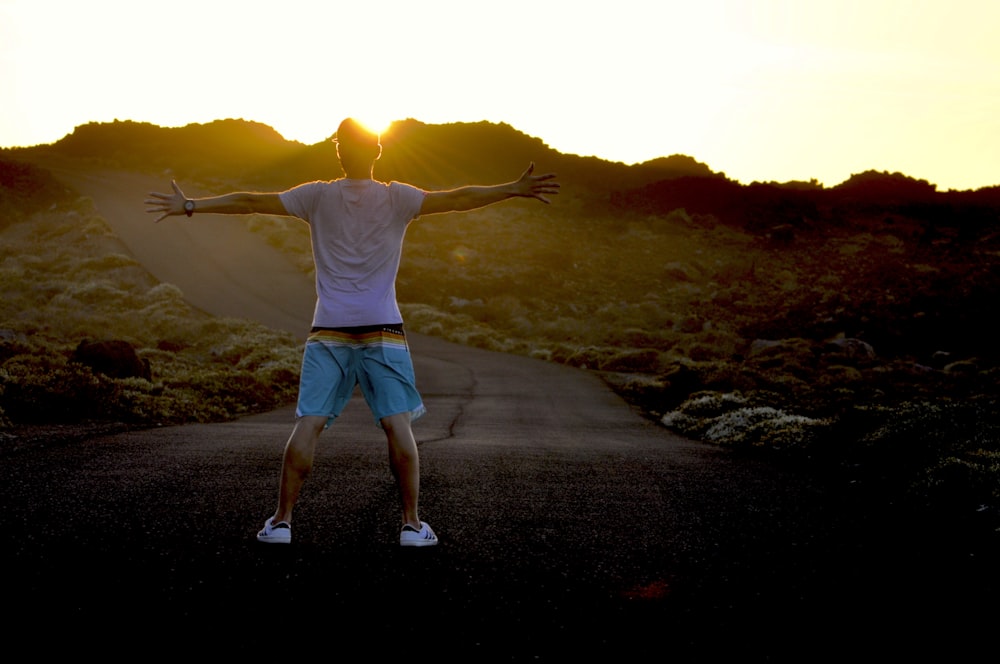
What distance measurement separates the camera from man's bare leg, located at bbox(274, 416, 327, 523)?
4285mm

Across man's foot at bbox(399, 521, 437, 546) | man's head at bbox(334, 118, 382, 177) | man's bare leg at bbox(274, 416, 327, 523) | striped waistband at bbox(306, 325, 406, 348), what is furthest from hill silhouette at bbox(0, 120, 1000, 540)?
man's head at bbox(334, 118, 382, 177)

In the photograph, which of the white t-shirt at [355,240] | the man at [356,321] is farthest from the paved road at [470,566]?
the white t-shirt at [355,240]

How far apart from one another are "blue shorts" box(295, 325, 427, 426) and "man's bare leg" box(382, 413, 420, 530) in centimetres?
5

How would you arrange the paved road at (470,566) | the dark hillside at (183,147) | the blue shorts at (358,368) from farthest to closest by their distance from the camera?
1. the dark hillside at (183,147)
2. the blue shorts at (358,368)
3. the paved road at (470,566)

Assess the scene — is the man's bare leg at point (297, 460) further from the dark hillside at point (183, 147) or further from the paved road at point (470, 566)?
the dark hillside at point (183, 147)

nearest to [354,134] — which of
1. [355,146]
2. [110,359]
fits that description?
[355,146]

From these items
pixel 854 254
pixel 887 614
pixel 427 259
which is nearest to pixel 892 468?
pixel 887 614

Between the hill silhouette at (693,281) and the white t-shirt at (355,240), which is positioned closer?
the white t-shirt at (355,240)

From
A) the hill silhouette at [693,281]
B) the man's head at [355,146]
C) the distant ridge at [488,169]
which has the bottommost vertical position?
the hill silhouette at [693,281]

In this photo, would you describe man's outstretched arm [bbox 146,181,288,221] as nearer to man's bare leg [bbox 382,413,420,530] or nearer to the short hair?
the short hair

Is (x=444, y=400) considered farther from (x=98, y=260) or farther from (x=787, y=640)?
(x=98, y=260)

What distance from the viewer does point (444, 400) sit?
17984mm

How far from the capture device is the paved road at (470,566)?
316 cm

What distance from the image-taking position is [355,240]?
14.2 feet
